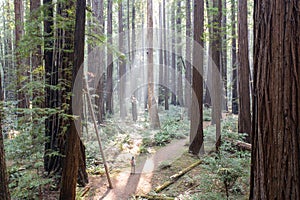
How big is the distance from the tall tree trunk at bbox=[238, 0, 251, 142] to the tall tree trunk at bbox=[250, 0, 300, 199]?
7.35 m

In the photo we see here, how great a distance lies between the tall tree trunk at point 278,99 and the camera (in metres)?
2.53

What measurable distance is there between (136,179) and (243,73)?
19.7ft

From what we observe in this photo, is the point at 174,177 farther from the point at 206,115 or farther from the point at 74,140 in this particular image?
the point at 206,115

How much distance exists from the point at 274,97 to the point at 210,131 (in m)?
9.21

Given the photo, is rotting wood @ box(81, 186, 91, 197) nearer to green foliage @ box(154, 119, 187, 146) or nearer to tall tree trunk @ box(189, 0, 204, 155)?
tall tree trunk @ box(189, 0, 204, 155)

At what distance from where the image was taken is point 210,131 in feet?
37.9

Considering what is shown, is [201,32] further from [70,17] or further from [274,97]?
[274,97]

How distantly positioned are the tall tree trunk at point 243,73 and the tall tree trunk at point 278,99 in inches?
289

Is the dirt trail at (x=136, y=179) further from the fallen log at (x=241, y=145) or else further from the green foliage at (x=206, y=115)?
the green foliage at (x=206, y=115)

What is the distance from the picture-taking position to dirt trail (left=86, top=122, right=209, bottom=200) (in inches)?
269

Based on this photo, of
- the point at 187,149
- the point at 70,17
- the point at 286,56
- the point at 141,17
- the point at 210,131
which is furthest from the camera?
the point at 141,17

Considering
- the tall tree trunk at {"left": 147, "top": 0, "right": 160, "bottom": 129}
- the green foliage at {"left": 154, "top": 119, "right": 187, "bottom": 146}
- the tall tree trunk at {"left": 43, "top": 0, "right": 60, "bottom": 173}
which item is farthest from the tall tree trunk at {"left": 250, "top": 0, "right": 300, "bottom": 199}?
the tall tree trunk at {"left": 147, "top": 0, "right": 160, "bottom": 129}

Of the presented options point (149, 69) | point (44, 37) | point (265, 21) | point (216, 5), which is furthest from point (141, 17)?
point (265, 21)

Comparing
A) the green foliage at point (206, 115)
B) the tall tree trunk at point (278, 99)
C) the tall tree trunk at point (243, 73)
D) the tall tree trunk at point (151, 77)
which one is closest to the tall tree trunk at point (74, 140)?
the tall tree trunk at point (278, 99)
